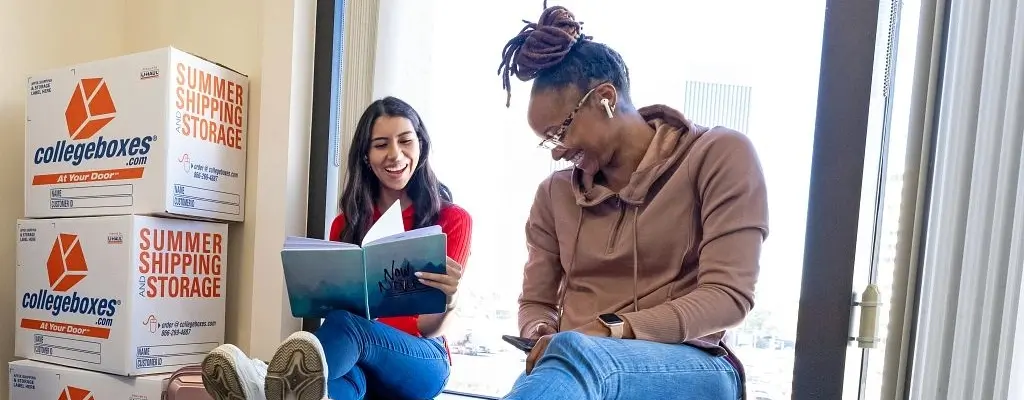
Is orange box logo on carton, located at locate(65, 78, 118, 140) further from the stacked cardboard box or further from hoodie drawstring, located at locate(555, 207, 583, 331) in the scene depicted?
hoodie drawstring, located at locate(555, 207, 583, 331)

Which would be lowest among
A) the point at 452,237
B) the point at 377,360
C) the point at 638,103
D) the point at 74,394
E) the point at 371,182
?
the point at 74,394

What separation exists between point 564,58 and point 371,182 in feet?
2.28

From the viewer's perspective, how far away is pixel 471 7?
192 cm

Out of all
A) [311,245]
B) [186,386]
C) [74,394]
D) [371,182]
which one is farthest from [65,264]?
[311,245]

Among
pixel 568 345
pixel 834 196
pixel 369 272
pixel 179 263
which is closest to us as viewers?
pixel 568 345

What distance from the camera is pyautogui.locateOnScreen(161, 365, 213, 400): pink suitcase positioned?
1.64 meters

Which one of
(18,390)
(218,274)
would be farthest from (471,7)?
(18,390)

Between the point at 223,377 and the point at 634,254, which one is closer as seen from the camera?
the point at 223,377

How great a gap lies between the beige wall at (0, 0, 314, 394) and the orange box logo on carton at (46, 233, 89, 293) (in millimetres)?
262

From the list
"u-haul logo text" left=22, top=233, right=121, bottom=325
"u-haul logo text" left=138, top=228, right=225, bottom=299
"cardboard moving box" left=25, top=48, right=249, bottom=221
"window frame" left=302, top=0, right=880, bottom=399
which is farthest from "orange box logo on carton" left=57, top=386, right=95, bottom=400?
"window frame" left=302, top=0, right=880, bottom=399

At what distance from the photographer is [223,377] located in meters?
1.05

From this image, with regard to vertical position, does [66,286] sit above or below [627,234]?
below

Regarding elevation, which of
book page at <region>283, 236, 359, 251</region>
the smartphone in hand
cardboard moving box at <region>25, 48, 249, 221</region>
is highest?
cardboard moving box at <region>25, 48, 249, 221</region>

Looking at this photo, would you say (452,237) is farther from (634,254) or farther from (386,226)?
(634,254)
